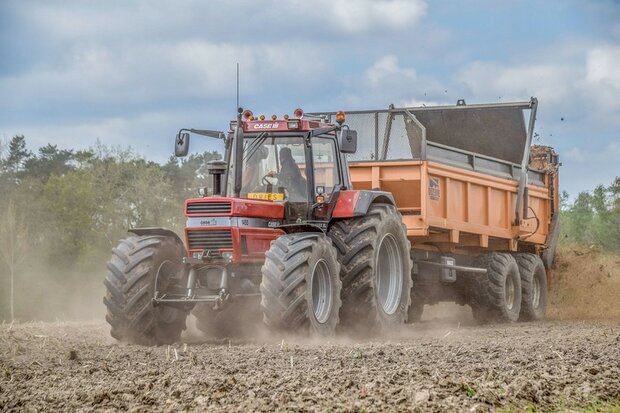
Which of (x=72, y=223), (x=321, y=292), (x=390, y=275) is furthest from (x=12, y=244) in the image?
(x=321, y=292)

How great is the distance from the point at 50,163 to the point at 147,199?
1590 centimetres

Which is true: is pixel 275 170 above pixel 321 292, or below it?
above

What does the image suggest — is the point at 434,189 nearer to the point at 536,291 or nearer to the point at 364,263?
the point at 364,263

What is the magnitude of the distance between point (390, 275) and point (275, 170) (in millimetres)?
2243

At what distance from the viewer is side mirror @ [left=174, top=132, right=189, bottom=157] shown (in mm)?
11750

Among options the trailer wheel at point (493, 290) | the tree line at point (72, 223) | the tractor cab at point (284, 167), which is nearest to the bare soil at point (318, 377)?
the tractor cab at point (284, 167)

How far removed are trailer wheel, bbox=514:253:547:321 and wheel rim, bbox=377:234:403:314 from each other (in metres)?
5.92

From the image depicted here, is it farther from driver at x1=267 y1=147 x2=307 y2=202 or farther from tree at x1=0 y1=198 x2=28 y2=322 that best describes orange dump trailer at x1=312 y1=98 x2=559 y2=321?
tree at x1=0 y1=198 x2=28 y2=322

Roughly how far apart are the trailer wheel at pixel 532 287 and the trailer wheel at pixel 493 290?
0.80 meters

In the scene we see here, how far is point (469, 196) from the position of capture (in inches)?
640

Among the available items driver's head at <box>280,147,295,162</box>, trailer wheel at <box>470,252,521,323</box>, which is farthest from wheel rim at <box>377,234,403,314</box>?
trailer wheel at <box>470,252,521,323</box>

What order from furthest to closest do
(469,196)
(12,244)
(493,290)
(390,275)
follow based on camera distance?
(12,244)
(493,290)
(469,196)
(390,275)

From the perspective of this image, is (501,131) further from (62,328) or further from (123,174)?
(123,174)

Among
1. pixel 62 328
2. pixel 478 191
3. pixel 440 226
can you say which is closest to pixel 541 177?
pixel 478 191
